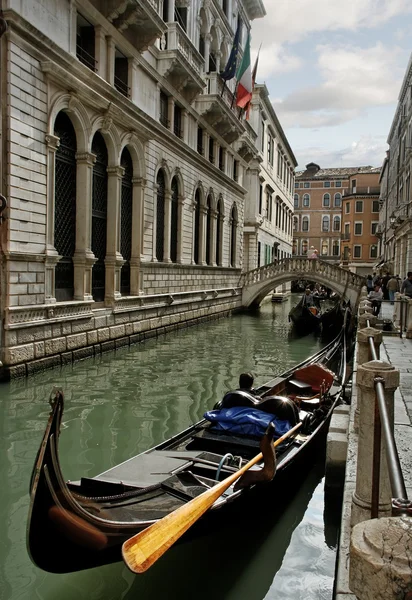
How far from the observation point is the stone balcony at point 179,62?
1405 centimetres

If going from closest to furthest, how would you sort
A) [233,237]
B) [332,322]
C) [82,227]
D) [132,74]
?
[82,227] < [132,74] < [332,322] < [233,237]

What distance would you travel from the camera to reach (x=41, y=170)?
914 cm

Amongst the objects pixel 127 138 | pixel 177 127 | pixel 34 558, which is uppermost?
pixel 177 127

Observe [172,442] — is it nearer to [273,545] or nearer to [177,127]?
[273,545]

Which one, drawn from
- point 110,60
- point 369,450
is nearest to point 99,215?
point 110,60

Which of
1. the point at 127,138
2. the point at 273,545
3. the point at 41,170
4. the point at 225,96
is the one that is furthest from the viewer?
the point at 225,96

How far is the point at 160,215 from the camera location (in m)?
15.2

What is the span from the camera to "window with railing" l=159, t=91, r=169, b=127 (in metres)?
14.8

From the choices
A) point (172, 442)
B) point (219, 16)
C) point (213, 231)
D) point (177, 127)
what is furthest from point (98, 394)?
point (219, 16)

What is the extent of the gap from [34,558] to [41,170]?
738 cm

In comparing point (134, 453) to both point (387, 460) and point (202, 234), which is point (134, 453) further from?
point (202, 234)

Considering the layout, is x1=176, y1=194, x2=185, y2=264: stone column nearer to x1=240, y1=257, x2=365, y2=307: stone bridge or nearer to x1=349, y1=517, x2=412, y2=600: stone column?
x1=240, y1=257, x2=365, y2=307: stone bridge

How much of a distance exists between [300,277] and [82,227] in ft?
42.7

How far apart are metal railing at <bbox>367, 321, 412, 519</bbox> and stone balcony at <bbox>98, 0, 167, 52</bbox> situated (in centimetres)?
1054
